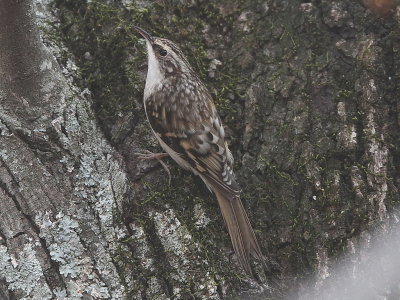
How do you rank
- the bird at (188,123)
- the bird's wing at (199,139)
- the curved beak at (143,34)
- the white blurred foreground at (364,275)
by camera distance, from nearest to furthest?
the white blurred foreground at (364,275), the bird at (188,123), the bird's wing at (199,139), the curved beak at (143,34)

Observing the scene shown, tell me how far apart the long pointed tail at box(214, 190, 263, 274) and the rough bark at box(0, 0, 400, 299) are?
45 millimetres

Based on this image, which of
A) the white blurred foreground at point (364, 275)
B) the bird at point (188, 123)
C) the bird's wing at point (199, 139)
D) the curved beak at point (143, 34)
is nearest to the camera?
the white blurred foreground at point (364, 275)

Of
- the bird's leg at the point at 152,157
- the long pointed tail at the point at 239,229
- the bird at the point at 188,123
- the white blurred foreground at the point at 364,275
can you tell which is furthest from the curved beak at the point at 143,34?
the white blurred foreground at the point at 364,275

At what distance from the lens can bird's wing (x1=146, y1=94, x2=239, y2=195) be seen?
2.06m

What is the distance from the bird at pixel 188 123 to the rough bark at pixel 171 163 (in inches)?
1.9

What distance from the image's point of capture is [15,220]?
5.55 feet

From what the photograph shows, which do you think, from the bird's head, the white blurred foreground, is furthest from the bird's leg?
the white blurred foreground

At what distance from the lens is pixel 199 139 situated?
2.28 meters

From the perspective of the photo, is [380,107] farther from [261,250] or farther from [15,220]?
[15,220]

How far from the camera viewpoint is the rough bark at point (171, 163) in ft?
5.60

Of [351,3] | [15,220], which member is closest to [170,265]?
[15,220]

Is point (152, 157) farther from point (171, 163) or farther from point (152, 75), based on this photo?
A: point (152, 75)

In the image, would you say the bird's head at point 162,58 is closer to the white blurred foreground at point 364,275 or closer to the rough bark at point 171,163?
the rough bark at point 171,163

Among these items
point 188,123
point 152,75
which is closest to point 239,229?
point 188,123
